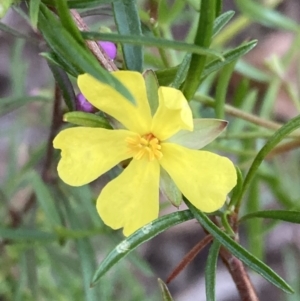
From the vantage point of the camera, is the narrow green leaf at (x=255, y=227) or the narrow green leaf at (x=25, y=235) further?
the narrow green leaf at (x=255, y=227)

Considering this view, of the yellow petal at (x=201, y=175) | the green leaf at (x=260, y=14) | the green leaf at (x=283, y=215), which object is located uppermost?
the green leaf at (x=260, y=14)

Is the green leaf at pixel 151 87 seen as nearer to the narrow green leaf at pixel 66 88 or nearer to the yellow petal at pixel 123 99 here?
the yellow petal at pixel 123 99

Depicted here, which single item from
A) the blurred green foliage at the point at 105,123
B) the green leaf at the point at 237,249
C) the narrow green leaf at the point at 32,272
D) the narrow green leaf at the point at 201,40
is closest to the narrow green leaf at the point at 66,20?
the blurred green foliage at the point at 105,123

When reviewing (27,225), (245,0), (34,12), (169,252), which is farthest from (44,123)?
(34,12)

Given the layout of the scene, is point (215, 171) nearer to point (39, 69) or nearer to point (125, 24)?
point (125, 24)

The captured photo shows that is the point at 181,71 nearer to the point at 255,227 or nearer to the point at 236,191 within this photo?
the point at 236,191

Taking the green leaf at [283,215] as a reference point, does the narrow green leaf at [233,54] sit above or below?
above

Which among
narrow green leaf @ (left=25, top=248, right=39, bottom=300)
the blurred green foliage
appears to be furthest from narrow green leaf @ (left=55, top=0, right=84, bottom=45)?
narrow green leaf @ (left=25, top=248, right=39, bottom=300)

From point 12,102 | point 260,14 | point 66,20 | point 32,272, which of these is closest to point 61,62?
point 66,20
